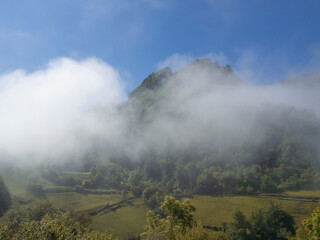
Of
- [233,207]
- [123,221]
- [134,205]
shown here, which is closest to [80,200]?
[134,205]

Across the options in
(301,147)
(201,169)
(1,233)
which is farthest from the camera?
(201,169)

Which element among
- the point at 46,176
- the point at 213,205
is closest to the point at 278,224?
the point at 213,205

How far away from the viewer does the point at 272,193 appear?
468 ft

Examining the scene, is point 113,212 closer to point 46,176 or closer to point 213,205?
point 213,205

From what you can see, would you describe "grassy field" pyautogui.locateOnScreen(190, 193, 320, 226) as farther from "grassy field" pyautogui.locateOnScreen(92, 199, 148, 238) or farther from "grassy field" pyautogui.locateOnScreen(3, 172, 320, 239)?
"grassy field" pyautogui.locateOnScreen(92, 199, 148, 238)

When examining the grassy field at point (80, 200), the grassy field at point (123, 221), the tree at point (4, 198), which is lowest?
the grassy field at point (123, 221)

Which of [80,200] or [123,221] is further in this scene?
[80,200]

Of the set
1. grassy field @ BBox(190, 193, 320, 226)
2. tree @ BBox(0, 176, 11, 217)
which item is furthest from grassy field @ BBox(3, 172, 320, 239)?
tree @ BBox(0, 176, 11, 217)

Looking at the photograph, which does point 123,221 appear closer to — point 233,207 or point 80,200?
point 80,200

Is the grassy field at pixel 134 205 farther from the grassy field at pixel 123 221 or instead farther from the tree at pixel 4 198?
the tree at pixel 4 198

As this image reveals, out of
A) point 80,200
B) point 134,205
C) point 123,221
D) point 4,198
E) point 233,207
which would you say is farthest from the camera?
point 134,205

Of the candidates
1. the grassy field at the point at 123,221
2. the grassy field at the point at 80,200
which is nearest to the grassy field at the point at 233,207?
the grassy field at the point at 123,221

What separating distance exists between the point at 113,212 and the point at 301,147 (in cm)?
17114

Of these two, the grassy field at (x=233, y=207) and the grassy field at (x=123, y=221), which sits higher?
the grassy field at (x=233, y=207)
